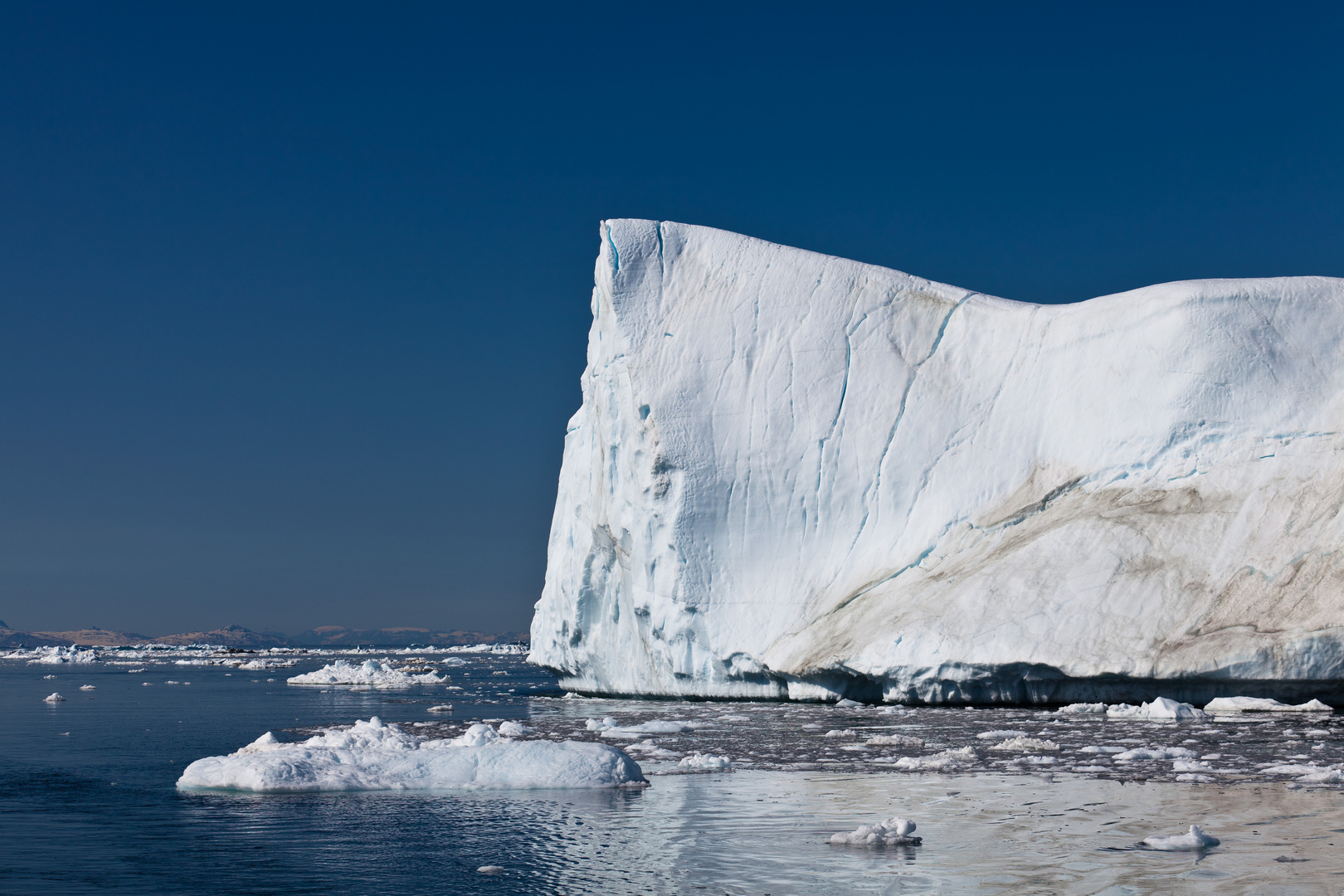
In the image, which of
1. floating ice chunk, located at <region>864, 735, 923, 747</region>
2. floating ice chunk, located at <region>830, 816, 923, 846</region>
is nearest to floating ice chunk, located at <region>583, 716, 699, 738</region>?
floating ice chunk, located at <region>864, 735, 923, 747</region>

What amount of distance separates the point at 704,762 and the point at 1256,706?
8799 mm

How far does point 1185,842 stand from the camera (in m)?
6.34

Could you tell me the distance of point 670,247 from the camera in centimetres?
2305

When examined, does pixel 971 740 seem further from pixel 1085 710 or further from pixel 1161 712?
pixel 1085 710

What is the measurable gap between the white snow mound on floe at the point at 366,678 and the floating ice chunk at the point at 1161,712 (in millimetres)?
20250

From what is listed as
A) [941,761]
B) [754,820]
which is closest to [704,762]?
[941,761]

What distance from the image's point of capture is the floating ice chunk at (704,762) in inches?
421

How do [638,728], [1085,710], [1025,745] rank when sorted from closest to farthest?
[1025,745] → [638,728] → [1085,710]

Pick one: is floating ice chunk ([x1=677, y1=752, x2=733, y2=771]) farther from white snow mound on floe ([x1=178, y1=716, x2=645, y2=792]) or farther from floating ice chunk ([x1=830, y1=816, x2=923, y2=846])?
floating ice chunk ([x1=830, y1=816, x2=923, y2=846])

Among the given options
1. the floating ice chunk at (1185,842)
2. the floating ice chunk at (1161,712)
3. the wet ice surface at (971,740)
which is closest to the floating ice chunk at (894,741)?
the wet ice surface at (971,740)

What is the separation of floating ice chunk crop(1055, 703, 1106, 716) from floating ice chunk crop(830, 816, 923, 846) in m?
9.84

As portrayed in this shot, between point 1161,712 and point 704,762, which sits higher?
point 1161,712

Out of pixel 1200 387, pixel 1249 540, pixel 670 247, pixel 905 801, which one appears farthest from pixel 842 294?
pixel 905 801

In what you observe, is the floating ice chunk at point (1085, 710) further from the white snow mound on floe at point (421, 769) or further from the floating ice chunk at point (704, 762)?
the white snow mound on floe at point (421, 769)
